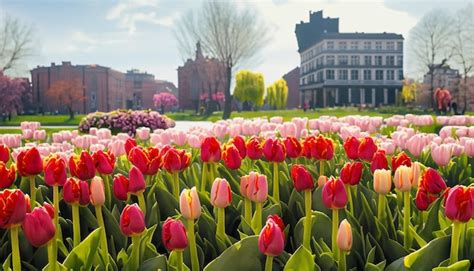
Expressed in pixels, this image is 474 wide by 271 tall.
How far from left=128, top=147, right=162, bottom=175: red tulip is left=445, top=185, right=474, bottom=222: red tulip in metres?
1.36

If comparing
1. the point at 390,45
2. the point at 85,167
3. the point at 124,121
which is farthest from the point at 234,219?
the point at 390,45

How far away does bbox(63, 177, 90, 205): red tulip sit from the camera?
77.6 inches

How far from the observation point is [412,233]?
2.02 meters

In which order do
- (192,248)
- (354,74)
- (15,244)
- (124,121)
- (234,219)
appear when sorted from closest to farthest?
1. (15,244)
2. (192,248)
3. (234,219)
4. (124,121)
5. (354,74)

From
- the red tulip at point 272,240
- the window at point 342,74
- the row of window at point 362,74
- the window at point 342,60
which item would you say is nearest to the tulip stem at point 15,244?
the red tulip at point 272,240

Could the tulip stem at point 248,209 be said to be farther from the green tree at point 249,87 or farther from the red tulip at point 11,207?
the green tree at point 249,87

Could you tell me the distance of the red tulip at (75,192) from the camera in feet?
6.47

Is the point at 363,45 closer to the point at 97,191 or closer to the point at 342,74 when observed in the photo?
the point at 342,74

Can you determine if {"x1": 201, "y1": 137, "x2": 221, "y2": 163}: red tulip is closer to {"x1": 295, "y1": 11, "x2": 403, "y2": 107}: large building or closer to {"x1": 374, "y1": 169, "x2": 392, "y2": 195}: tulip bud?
{"x1": 374, "y1": 169, "x2": 392, "y2": 195}: tulip bud

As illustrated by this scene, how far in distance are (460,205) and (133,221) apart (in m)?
1.07

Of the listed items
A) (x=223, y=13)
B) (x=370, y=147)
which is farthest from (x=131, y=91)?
(x=370, y=147)

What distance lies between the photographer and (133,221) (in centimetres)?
168

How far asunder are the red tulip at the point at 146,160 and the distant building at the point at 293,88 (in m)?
104

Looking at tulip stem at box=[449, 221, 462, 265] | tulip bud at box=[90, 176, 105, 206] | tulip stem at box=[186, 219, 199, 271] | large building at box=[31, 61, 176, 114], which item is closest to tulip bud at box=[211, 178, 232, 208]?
tulip stem at box=[186, 219, 199, 271]
